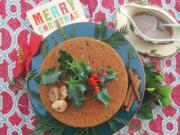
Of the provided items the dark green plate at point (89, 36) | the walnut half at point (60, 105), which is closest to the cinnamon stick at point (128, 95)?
the dark green plate at point (89, 36)

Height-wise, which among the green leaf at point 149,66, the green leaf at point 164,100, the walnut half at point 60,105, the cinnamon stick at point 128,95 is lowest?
the green leaf at point 164,100

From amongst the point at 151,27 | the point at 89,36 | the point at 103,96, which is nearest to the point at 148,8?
the point at 151,27

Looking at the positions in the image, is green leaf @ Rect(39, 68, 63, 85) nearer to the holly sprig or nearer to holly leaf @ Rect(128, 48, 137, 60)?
the holly sprig

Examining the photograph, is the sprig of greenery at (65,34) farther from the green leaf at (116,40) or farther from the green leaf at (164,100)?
the green leaf at (164,100)

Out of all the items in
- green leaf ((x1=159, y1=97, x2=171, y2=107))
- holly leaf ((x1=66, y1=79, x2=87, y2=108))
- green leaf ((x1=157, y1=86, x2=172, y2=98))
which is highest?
holly leaf ((x1=66, y1=79, x2=87, y2=108))

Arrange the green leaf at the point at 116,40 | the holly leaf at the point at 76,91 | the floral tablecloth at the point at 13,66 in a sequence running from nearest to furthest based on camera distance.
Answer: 1. the holly leaf at the point at 76,91
2. the green leaf at the point at 116,40
3. the floral tablecloth at the point at 13,66

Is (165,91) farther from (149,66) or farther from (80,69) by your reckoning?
(80,69)

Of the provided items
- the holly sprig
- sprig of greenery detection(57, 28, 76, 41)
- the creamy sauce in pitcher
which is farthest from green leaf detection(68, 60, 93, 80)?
the creamy sauce in pitcher
